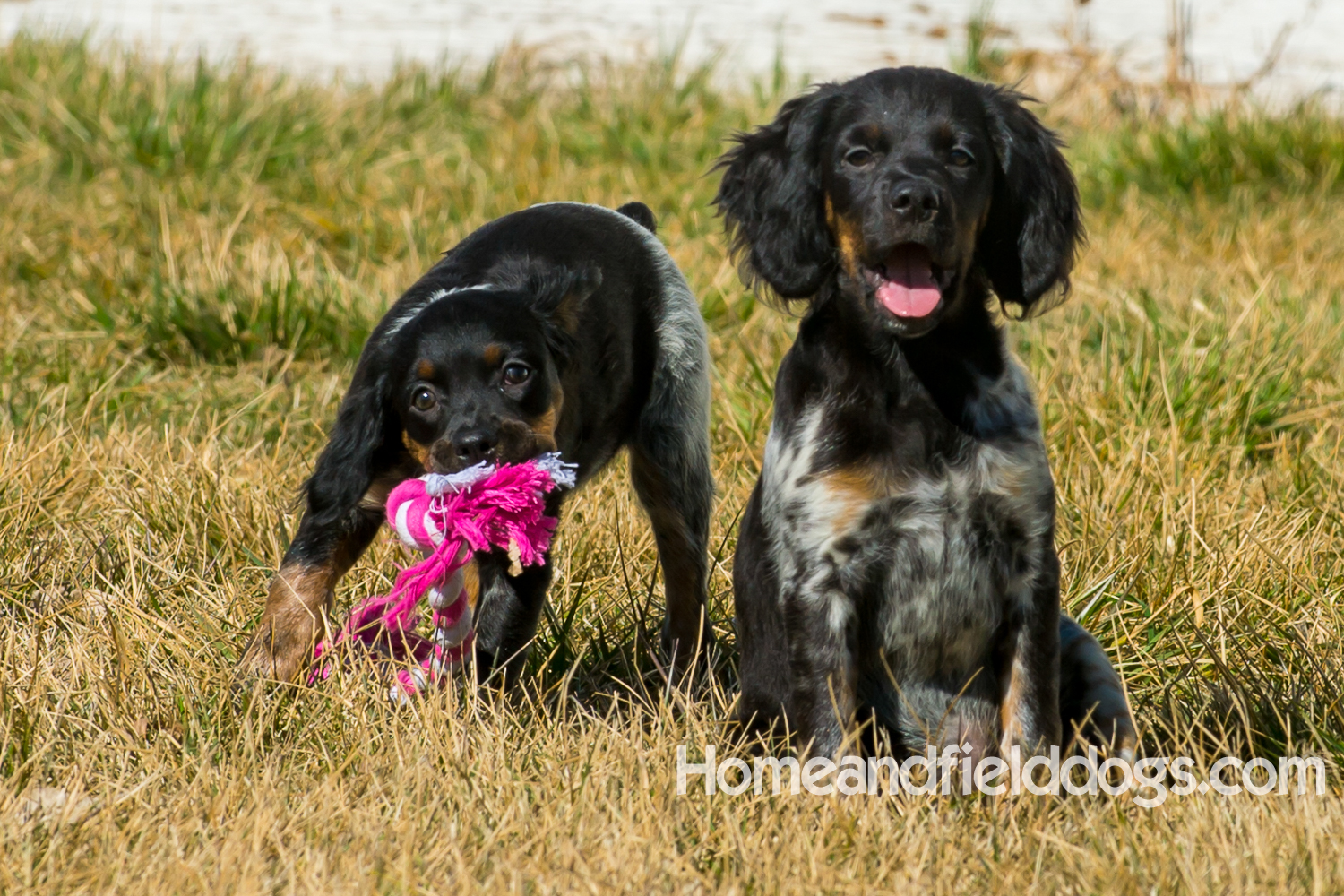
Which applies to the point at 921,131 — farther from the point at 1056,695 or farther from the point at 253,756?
the point at 253,756

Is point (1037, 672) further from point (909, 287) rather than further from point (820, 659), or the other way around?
point (909, 287)

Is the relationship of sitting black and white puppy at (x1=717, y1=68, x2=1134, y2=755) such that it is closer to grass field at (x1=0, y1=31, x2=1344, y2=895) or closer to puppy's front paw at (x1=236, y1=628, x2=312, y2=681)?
grass field at (x1=0, y1=31, x2=1344, y2=895)

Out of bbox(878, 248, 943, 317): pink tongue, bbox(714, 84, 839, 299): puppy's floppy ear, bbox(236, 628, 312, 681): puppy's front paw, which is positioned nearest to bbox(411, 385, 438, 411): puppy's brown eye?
bbox(236, 628, 312, 681): puppy's front paw

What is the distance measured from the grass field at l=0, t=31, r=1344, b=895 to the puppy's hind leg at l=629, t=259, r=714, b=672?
103 mm

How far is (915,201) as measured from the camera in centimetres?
274

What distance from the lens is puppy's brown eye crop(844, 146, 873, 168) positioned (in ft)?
9.69

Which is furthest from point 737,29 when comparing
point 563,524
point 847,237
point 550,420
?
point 847,237

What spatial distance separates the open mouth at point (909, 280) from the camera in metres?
2.83

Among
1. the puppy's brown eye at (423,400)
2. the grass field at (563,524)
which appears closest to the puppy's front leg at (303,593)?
the grass field at (563,524)

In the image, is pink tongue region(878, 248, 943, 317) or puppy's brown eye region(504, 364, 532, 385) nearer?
pink tongue region(878, 248, 943, 317)

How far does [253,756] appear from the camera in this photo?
2797mm

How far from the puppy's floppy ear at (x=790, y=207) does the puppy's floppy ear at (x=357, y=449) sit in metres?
0.82

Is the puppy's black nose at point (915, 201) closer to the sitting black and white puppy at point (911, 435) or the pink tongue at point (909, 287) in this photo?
the sitting black and white puppy at point (911, 435)

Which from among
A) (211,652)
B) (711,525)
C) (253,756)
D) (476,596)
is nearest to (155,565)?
(211,652)
